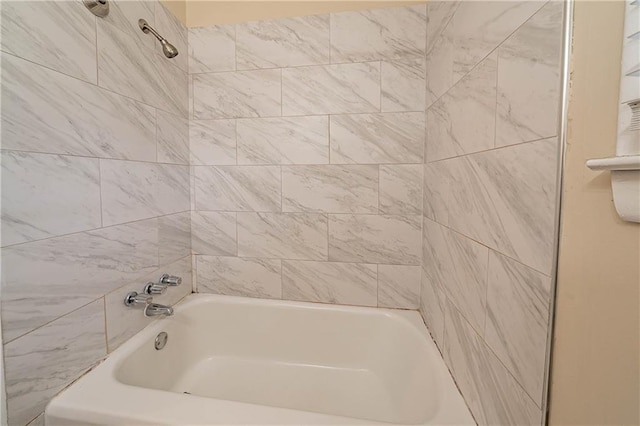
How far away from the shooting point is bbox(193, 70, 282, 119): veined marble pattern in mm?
1479

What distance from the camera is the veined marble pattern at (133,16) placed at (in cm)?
106

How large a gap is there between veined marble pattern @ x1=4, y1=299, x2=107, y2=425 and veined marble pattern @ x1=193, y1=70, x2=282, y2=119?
108cm

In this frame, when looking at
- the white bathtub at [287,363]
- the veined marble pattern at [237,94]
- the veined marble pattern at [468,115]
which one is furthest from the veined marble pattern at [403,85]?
the white bathtub at [287,363]

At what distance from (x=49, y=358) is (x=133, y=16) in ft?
4.34

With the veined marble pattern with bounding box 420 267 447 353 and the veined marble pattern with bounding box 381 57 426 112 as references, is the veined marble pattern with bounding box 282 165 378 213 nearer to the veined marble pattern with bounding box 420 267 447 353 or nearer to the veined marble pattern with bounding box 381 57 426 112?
the veined marble pattern with bounding box 381 57 426 112

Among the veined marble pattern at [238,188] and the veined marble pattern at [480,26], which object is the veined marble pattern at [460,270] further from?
the veined marble pattern at [238,188]

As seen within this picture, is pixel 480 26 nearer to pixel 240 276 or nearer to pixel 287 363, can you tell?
pixel 240 276

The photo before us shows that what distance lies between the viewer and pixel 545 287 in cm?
49

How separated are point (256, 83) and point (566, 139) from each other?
1415 mm

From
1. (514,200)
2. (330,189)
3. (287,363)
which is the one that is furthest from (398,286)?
(514,200)

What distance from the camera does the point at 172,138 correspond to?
1.43 metres

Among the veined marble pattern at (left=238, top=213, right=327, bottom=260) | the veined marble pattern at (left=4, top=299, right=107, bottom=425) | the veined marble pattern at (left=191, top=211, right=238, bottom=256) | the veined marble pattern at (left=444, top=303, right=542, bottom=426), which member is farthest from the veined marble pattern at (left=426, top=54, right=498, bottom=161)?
the veined marble pattern at (left=4, top=299, right=107, bottom=425)

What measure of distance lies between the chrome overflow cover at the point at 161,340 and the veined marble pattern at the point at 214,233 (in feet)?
1.54

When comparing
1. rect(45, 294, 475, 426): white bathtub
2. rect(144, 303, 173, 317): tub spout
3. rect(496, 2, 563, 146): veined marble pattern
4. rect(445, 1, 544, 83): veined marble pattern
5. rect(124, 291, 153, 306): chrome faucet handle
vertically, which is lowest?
rect(45, 294, 475, 426): white bathtub
